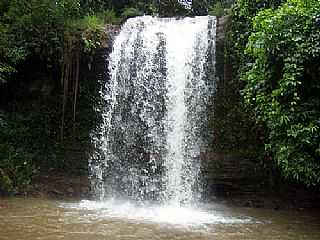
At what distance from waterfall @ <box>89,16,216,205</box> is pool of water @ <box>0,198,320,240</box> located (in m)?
0.91

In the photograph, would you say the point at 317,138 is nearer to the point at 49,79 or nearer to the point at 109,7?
the point at 49,79

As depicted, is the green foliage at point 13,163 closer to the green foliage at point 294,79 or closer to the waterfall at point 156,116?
the waterfall at point 156,116

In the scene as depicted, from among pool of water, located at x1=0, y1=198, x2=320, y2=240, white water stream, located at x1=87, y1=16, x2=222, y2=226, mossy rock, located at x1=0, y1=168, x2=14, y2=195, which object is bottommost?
pool of water, located at x1=0, y1=198, x2=320, y2=240

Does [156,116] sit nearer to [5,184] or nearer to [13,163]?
[13,163]

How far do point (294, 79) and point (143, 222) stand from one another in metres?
3.64

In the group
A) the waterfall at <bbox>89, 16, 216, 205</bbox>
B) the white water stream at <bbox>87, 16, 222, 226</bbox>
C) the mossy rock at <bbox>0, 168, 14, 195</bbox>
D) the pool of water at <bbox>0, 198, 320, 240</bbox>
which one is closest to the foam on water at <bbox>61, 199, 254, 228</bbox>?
the pool of water at <bbox>0, 198, 320, 240</bbox>

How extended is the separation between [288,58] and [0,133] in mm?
7956

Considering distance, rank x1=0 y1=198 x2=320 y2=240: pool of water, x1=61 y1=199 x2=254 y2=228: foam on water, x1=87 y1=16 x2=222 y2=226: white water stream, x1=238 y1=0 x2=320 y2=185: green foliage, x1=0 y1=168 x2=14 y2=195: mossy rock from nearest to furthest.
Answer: x1=0 y1=198 x2=320 y2=240: pool of water → x1=238 y1=0 x2=320 y2=185: green foliage → x1=61 y1=199 x2=254 y2=228: foam on water → x1=0 y1=168 x2=14 y2=195: mossy rock → x1=87 y1=16 x2=222 y2=226: white water stream

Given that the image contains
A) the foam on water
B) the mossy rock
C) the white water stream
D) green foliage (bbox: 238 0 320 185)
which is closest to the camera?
green foliage (bbox: 238 0 320 185)

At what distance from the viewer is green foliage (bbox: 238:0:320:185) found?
24.6 feet

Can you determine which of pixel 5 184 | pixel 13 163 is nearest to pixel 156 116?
pixel 13 163

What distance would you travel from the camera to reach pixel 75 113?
1213cm

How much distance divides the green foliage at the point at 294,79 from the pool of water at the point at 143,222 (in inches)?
49.1

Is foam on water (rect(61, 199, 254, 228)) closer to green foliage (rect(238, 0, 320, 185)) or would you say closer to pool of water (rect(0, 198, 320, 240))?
pool of water (rect(0, 198, 320, 240))
